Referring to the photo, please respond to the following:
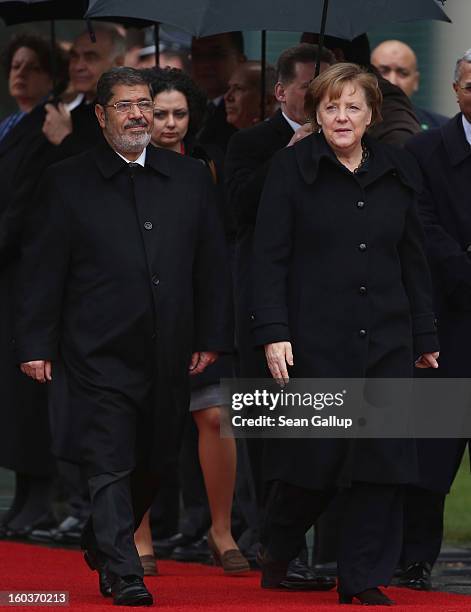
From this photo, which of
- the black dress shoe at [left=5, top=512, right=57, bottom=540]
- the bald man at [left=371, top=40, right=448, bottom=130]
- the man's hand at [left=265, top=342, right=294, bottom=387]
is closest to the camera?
the man's hand at [left=265, top=342, right=294, bottom=387]

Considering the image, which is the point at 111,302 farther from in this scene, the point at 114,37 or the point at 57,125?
the point at 114,37

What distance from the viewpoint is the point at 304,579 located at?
821 cm

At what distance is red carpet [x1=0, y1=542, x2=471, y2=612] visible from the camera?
7.37 meters

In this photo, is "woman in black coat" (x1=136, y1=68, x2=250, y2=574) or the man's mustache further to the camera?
"woman in black coat" (x1=136, y1=68, x2=250, y2=574)

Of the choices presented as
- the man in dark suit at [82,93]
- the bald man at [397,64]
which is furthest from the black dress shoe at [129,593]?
the bald man at [397,64]

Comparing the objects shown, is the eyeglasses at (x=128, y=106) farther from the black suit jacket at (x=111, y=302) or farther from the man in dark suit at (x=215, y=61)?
the man in dark suit at (x=215, y=61)

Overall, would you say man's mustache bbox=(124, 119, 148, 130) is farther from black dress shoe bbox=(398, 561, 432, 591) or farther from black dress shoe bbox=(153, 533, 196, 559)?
black dress shoe bbox=(153, 533, 196, 559)

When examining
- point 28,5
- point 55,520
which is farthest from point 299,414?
point 28,5

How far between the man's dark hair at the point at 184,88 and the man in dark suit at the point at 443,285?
3.30 ft

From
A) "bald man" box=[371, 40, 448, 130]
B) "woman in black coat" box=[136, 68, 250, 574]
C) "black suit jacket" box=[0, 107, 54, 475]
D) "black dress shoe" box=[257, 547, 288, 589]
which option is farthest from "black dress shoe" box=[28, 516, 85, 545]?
"bald man" box=[371, 40, 448, 130]

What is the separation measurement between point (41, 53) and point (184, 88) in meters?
1.82

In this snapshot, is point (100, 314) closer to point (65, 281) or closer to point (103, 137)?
point (65, 281)

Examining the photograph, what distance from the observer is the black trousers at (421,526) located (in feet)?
27.9

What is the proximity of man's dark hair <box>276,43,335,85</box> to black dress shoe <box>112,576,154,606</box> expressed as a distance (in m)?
2.21
